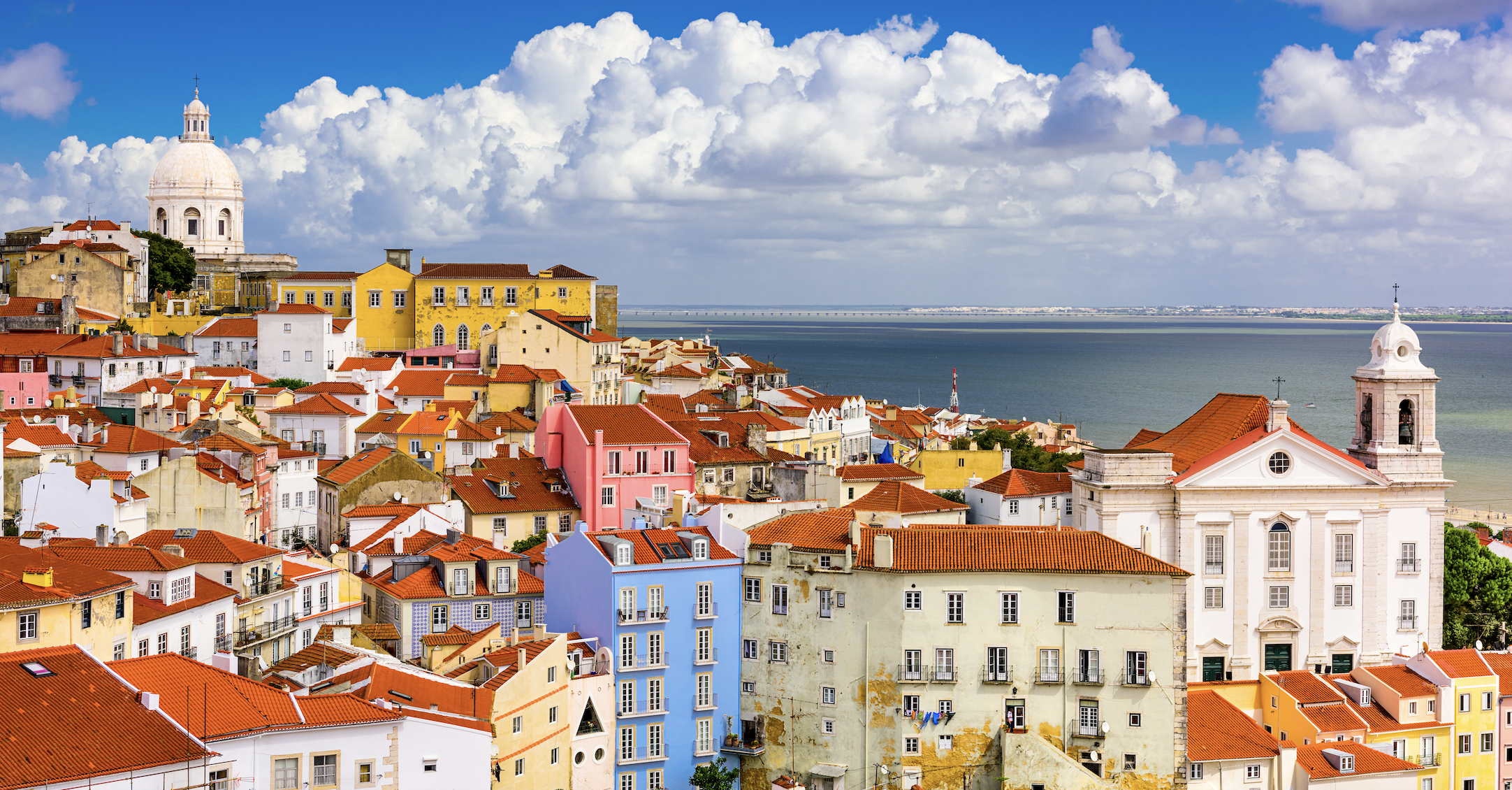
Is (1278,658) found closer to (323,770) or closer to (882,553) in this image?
(882,553)

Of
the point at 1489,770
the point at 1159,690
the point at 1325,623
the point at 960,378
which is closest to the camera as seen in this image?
the point at 1159,690

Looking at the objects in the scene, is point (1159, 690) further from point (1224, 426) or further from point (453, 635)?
point (453, 635)

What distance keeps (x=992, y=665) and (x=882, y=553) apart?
3730 millimetres

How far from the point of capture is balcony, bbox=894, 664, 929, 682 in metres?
36.5

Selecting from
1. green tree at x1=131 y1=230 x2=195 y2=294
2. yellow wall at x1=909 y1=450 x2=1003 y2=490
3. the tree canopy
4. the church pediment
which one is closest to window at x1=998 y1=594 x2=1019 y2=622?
the church pediment

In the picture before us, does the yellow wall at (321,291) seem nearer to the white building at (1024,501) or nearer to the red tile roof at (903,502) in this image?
the red tile roof at (903,502)

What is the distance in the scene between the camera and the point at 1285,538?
1738 inches

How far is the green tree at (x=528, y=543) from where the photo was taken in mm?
46719

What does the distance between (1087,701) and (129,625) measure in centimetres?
2134

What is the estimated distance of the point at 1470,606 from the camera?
48188 mm

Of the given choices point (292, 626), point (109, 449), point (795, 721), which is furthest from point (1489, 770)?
point (109, 449)

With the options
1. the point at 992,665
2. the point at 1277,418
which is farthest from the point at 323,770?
the point at 1277,418

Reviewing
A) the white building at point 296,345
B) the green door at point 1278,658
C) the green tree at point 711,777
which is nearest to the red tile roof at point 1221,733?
the green door at point 1278,658

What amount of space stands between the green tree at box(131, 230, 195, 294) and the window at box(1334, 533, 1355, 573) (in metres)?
65.1
